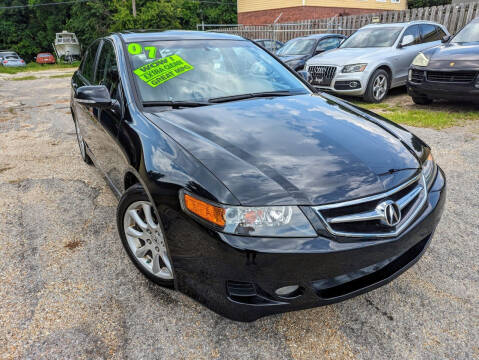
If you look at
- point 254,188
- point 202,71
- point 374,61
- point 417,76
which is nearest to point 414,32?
point 374,61

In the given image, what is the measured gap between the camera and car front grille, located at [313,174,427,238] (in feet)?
5.45

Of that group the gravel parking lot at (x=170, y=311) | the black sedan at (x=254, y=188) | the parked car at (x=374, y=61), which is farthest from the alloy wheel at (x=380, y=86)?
the black sedan at (x=254, y=188)

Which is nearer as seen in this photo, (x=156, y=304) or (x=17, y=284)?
(x=156, y=304)

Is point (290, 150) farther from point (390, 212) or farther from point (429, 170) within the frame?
point (429, 170)

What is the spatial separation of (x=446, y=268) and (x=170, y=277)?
6.07ft

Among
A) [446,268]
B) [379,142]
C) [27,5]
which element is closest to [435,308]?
[446,268]

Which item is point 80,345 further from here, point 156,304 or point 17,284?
point 17,284

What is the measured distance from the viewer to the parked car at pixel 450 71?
5961 millimetres

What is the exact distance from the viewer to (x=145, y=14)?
27.5 meters

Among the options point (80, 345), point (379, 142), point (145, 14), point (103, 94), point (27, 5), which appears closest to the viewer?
point (80, 345)

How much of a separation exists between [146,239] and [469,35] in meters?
7.46

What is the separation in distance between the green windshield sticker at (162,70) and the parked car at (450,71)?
528cm

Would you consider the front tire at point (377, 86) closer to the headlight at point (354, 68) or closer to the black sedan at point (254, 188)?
the headlight at point (354, 68)

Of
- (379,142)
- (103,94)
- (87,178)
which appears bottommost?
(87,178)
